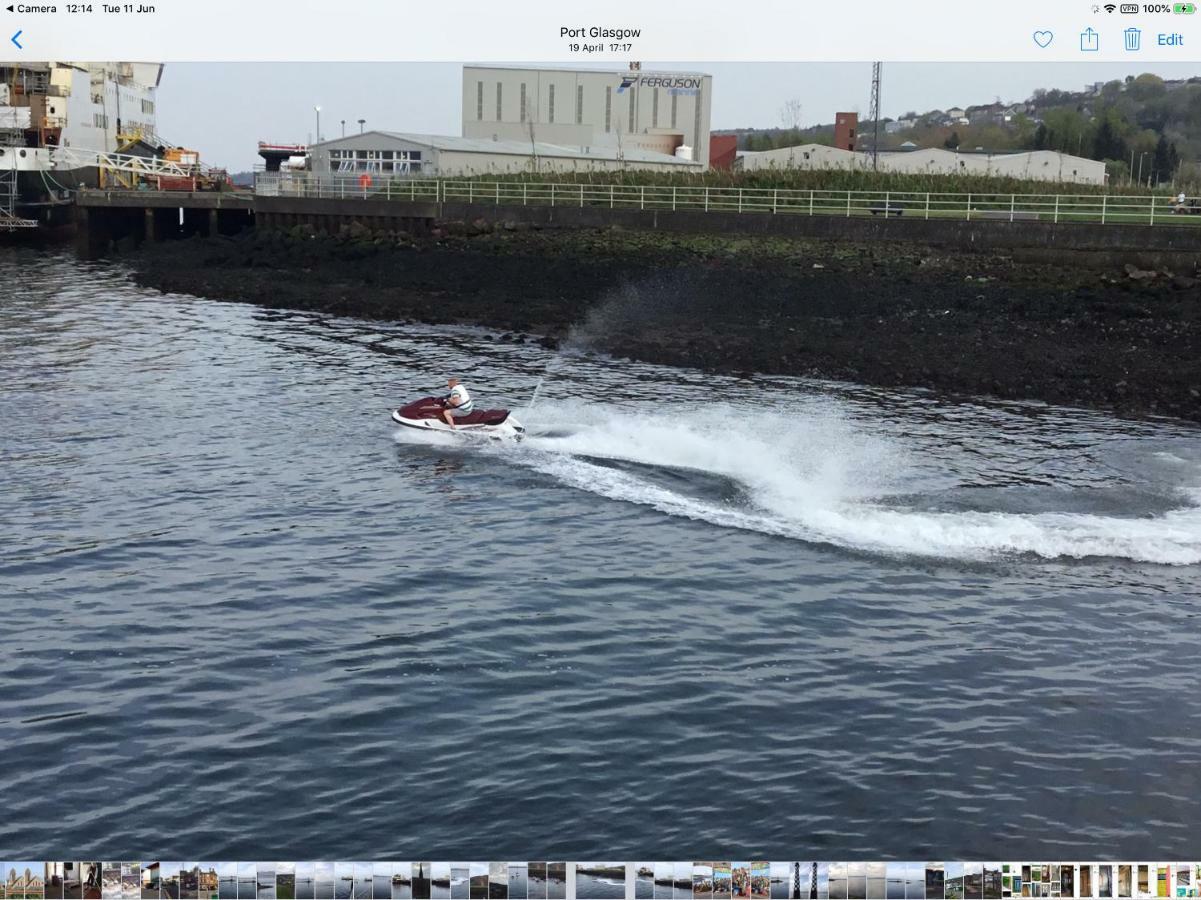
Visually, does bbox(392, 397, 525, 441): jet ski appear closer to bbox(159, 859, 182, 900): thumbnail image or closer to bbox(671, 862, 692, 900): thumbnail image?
bbox(159, 859, 182, 900): thumbnail image

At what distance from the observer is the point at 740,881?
8.94 m

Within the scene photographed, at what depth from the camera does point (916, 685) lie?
17312 mm

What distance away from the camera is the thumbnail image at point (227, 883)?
8.99 m

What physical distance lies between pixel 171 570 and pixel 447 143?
58.5m

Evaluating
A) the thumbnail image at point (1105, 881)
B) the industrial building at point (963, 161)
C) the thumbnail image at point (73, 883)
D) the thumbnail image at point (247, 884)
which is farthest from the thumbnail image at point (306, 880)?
the industrial building at point (963, 161)

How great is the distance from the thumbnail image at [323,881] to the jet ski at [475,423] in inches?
858

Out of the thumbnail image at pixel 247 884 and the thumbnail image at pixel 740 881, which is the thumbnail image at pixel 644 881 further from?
the thumbnail image at pixel 247 884

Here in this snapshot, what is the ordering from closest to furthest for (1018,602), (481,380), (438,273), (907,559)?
1. (1018,602)
2. (907,559)
3. (481,380)
4. (438,273)

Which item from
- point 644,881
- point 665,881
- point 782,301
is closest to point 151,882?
point 644,881

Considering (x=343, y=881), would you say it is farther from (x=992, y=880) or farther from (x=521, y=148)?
(x=521, y=148)

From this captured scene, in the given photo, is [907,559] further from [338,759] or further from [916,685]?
[338,759]

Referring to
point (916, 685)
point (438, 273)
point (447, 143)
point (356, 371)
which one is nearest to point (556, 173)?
point (447, 143)

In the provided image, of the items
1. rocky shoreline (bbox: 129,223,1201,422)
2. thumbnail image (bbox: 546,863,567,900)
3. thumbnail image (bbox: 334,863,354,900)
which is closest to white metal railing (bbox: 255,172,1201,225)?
rocky shoreline (bbox: 129,223,1201,422)

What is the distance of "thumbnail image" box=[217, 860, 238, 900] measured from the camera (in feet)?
29.5
